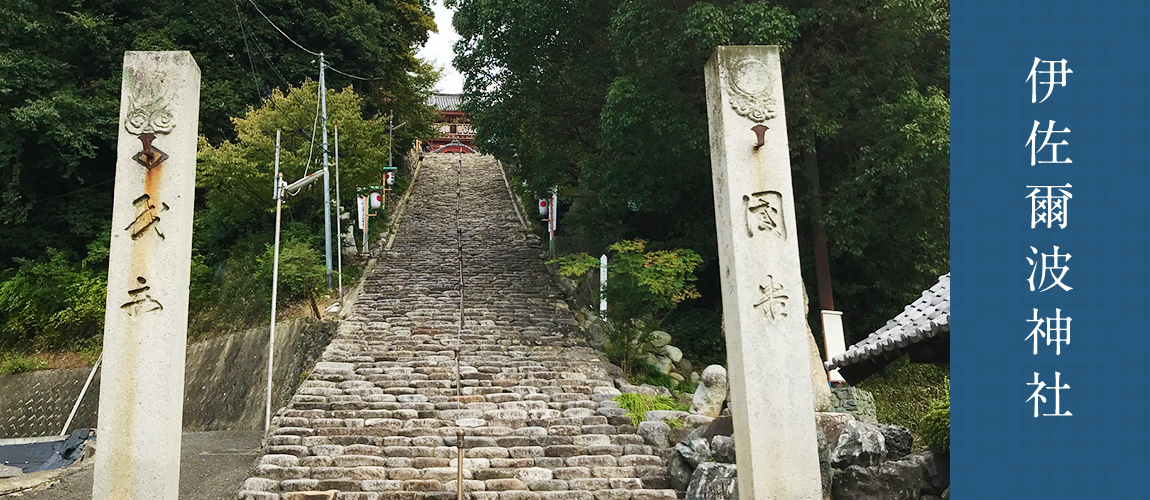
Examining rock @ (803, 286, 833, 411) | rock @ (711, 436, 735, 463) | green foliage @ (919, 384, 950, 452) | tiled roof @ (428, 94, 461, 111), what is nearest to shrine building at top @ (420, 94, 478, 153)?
tiled roof @ (428, 94, 461, 111)

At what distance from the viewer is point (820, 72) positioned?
45.0ft

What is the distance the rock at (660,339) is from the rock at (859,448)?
639 cm

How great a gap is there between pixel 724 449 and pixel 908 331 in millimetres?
2515

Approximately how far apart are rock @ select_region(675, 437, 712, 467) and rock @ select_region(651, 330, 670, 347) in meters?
5.05

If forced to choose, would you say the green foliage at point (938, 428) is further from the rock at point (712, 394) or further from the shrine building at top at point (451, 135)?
the shrine building at top at point (451, 135)

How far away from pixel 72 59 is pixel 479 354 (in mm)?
13277

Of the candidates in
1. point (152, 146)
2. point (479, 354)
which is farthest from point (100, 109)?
point (152, 146)

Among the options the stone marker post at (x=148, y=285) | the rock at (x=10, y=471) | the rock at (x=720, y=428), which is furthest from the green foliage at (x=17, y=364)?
the rock at (x=720, y=428)

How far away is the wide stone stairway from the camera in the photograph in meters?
8.79

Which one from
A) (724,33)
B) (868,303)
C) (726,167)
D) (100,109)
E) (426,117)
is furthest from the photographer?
(426,117)

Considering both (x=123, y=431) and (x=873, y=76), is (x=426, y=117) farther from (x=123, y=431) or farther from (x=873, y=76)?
(x=123, y=431)

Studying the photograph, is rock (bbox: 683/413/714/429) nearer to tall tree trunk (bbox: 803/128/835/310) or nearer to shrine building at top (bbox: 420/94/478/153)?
tall tree trunk (bbox: 803/128/835/310)

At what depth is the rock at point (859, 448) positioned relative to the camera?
7223mm

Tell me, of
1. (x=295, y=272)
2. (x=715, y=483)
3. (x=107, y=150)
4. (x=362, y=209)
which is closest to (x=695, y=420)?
(x=715, y=483)
